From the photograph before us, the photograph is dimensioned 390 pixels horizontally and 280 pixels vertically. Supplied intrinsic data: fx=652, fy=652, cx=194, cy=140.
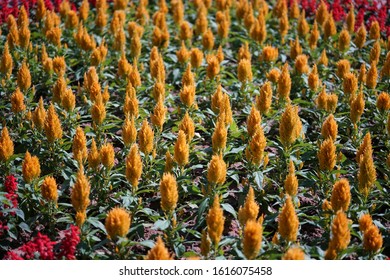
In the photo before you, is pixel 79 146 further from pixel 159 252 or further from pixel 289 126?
pixel 289 126

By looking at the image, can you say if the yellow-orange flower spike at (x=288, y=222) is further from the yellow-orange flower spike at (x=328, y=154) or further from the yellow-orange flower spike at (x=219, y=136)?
the yellow-orange flower spike at (x=219, y=136)

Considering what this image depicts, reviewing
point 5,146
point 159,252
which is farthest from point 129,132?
point 159,252

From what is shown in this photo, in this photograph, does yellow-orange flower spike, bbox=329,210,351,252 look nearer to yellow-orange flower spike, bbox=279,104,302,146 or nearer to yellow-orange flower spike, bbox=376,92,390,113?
yellow-orange flower spike, bbox=279,104,302,146

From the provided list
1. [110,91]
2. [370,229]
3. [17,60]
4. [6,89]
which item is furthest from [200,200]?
[17,60]

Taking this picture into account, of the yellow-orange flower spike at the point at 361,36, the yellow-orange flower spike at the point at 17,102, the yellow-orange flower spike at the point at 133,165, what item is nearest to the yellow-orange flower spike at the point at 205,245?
the yellow-orange flower spike at the point at 133,165

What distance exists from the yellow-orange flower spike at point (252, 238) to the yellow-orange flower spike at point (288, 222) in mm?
198

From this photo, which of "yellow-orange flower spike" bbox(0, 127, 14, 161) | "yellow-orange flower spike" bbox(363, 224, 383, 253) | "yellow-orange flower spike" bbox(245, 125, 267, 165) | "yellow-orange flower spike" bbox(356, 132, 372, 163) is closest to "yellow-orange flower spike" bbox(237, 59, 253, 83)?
"yellow-orange flower spike" bbox(245, 125, 267, 165)

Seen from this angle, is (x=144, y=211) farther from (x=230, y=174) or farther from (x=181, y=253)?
(x=230, y=174)

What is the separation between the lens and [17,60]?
7.16 m

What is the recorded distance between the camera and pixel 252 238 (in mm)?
4137

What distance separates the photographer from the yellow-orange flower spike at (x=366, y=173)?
4.70 metres

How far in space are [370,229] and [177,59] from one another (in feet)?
12.2

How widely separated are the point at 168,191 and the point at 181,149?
0.57 m
